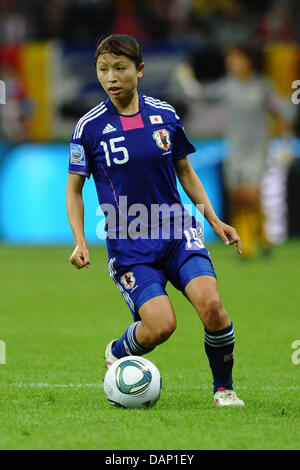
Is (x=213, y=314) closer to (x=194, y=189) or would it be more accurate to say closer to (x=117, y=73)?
(x=194, y=189)

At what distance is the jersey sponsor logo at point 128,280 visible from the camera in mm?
5223

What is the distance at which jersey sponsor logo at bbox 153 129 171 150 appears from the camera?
5367 mm

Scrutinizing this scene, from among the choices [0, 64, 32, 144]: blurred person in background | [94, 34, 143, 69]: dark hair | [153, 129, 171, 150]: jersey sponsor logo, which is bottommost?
[0, 64, 32, 144]: blurred person in background

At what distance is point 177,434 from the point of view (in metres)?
4.35

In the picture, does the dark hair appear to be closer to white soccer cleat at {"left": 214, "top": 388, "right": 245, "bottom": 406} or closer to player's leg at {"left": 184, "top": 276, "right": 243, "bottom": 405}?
player's leg at {"left": 184, "top": 276, "right": 243, "bottom": 405}

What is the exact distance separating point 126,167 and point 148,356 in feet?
7.17

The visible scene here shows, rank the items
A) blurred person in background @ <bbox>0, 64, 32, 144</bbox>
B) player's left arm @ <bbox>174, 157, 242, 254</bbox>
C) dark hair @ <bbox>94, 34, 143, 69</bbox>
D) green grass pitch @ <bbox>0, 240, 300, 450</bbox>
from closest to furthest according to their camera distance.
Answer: green grass pitch @ <bbox>0, 240, 300, 450</bbox>, dark hair @ <bbox>94, 34, 143, 69</bbox>, player's left arm @ <bbox>174, 157, 242, 254</bbox>, blurred person in background @ <bbox>0, 64, 32, 144</bbox>

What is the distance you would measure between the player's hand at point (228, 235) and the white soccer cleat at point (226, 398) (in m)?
0.75

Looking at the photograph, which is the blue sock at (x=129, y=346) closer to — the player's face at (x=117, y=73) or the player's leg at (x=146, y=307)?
the player's leg at (x=146, y=307)

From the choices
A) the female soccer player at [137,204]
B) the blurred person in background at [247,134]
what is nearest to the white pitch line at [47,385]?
the female soccer player at [137,204]

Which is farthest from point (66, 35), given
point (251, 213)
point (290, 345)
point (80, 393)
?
point (80, 393)

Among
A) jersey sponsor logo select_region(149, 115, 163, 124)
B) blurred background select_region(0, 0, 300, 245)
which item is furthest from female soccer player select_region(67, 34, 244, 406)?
blurred background select_region(0, 0, 300, 245)

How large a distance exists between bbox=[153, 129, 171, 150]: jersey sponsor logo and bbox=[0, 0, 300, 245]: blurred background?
9103 millimetres

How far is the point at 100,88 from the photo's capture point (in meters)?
19.7
